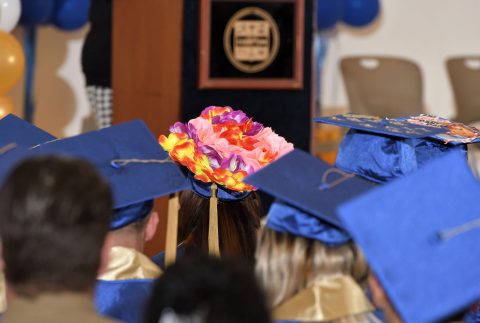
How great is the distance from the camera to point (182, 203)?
2.71m

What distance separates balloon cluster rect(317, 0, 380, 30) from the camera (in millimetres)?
7016

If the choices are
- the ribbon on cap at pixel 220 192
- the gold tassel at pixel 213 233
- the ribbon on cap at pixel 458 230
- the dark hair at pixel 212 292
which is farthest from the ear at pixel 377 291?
the ribbon on cap at pixel 220 192

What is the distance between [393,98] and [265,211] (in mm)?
2102

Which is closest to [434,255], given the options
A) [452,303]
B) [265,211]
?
[452,303]

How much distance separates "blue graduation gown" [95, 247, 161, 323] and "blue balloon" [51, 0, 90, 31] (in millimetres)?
4362

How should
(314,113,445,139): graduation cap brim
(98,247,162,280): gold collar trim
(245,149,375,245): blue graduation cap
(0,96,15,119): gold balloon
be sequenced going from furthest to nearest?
(0,96,15,119): gold balloon
(314,113,445,139): graduation cap brim
(98,247,162,280): gold collar trim
(245,149,375,245): blue graduation cap

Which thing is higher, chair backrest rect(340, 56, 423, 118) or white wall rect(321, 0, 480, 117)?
white wall rect(321, 0, 480, 117)

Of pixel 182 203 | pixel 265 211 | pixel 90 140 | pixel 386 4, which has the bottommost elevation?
pixel 265 211

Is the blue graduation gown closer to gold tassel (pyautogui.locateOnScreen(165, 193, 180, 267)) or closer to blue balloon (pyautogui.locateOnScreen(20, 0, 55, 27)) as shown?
gold tassel (pyautogui.locateOnScreen(165, 193, 180, 267))

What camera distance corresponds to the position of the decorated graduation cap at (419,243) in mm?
1597

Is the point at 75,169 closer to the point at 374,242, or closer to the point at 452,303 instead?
the point at 374,242

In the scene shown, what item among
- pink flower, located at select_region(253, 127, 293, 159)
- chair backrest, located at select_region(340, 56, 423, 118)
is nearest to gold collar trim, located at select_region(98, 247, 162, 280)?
pink flower, located at select_region(253, 127, 293, 159)

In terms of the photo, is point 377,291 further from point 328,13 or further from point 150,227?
point 328,13

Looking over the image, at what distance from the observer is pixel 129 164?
2178mm
